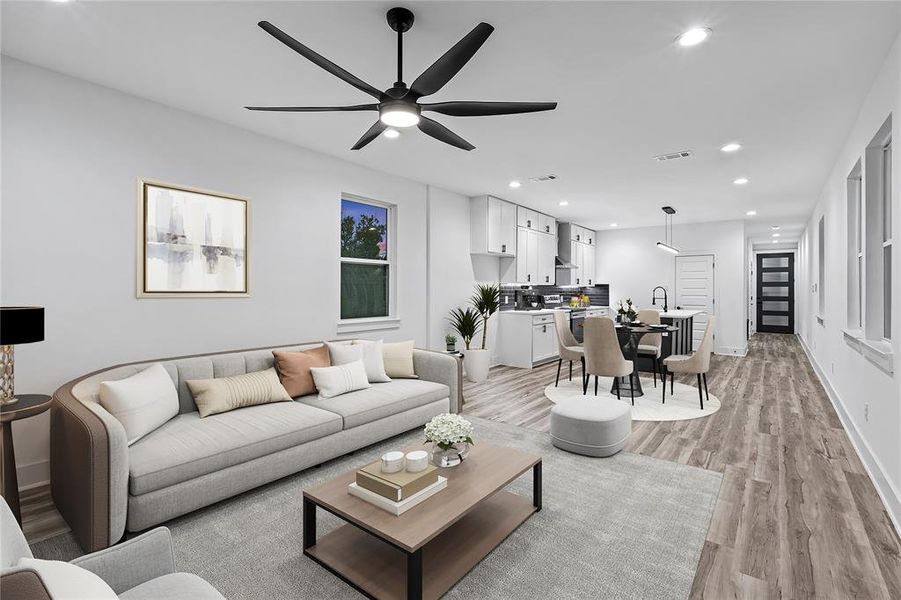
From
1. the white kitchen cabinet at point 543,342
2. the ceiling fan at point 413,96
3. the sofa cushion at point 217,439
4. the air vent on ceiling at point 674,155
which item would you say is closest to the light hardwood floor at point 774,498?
the sofa cushion at point 217,439

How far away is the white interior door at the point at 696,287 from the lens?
8.73 m

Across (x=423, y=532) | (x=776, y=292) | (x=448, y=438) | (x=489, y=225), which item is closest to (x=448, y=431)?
(x=448, y=438)

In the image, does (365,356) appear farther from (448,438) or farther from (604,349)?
(604,349)

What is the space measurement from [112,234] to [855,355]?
5.77 metres

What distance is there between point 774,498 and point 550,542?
1539mm

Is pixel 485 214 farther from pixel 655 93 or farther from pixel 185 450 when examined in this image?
pixel 185 450

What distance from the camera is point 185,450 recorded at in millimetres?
2477

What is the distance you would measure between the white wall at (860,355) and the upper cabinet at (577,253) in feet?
13.2

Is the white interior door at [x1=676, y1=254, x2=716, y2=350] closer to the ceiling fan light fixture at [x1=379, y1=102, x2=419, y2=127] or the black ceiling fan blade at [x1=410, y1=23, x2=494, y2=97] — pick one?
the ceiling fan light fixture at [x1=379, y1=102, x2=419, y2=127]

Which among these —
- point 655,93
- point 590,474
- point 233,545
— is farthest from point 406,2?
point 590,474

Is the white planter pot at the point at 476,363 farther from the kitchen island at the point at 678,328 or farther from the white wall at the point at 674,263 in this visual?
the white wall at the point at 674,263

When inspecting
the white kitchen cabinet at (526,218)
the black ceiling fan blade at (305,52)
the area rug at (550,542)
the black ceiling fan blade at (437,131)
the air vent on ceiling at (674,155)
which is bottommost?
the area rug at (550,542)

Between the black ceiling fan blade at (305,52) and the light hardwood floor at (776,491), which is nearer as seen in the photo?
the black ceiling fan blade at (305,52)

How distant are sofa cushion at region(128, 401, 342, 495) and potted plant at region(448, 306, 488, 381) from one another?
10.0 ft
